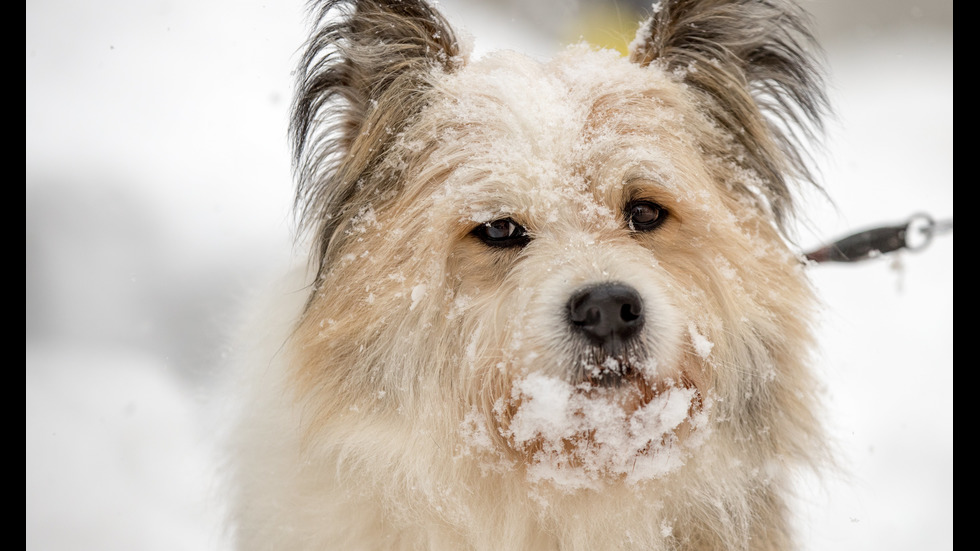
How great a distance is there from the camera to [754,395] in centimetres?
212

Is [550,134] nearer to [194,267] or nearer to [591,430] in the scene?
[591,430]

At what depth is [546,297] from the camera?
5.90ft

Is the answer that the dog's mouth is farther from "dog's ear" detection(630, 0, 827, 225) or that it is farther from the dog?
"dog's ear" detection(630, 0, 827, 225)

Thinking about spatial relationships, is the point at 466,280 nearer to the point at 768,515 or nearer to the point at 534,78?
the point at 534,78

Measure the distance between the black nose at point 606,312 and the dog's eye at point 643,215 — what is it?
341 mm

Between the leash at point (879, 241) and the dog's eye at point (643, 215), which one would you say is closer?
the dog's eye at point (643, 215)

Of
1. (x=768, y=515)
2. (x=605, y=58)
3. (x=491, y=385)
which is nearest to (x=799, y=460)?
(x=768, y=515)

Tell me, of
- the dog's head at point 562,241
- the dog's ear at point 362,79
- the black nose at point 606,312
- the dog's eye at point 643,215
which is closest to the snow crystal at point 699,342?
the dog's head at point 562,241

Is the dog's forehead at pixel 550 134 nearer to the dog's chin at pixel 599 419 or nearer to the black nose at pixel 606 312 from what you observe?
the black nose at pixel 606 312

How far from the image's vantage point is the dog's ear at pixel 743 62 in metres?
2.27

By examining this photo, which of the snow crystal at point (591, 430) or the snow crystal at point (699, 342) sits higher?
the snow crystal at point (699, 342)

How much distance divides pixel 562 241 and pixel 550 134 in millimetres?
293

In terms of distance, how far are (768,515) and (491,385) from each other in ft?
3.53

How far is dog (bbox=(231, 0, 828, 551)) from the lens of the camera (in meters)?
1.83
